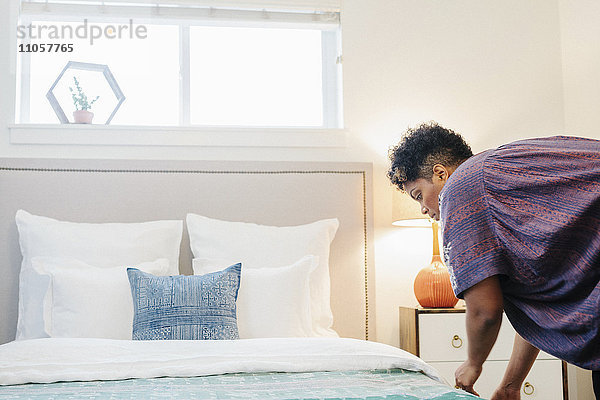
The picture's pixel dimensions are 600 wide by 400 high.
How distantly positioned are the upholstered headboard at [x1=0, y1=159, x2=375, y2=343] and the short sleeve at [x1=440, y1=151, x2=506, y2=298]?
5.84 feet

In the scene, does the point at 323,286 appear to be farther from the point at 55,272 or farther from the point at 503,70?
the point at 503,70

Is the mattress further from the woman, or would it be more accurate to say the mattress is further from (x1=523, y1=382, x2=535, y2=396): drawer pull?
(x1=523, y1=382, x2=535, y2=396): drawer pull

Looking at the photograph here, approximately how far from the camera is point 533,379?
300 cm

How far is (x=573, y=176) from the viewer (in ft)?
4.64

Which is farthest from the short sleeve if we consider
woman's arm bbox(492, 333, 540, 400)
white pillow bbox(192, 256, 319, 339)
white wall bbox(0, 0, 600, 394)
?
white wall bbox(0, 0, 600, 394)

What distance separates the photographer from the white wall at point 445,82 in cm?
342

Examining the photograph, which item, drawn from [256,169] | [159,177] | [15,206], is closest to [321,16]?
[256,169]

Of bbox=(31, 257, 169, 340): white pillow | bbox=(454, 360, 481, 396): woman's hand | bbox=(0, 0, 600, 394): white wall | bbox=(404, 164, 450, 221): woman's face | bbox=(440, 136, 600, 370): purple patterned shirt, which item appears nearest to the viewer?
bbox=(440, 136, 600, 370): purple patterned shirt

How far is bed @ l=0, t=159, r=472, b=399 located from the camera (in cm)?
187

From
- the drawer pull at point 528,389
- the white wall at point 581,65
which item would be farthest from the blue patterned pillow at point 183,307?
the white wall at point 581,65

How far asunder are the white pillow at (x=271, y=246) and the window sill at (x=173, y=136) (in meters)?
0.44

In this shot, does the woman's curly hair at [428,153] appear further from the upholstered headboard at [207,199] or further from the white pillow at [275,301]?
the upholstered headboard at [207,199]

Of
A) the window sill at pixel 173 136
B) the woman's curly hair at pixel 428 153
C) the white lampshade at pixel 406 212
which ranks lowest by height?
the white lampshade at pixel 406 212

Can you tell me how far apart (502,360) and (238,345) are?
4.71 ft
